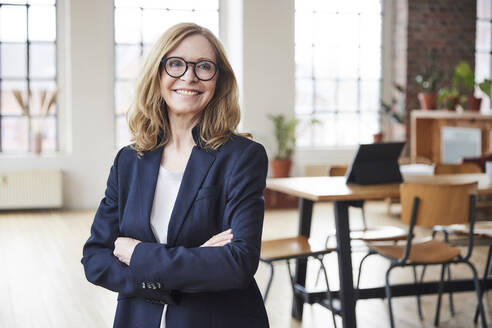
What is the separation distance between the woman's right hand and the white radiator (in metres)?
7.52

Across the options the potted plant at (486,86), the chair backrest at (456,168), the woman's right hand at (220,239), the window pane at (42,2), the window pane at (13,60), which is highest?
the window pane at (42,2)

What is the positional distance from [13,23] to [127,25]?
1483 millimetres

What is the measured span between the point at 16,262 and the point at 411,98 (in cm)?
615

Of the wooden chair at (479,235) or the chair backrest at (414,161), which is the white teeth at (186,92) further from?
the chair backrest at (414,161)

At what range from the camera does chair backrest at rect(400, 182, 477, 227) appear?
3.67m

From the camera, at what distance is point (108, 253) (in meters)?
1.77

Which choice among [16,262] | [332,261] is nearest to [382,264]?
[332,261]

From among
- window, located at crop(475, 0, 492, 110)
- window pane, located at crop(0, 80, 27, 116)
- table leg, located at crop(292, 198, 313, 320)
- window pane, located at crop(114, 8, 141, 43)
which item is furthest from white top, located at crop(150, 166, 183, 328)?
window, located at crop(475, 0, 492, 110)

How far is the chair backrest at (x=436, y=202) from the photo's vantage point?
3669 millimetres

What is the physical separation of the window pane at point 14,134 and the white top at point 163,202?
7858mm

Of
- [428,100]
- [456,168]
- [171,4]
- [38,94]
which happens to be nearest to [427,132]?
[428,100]

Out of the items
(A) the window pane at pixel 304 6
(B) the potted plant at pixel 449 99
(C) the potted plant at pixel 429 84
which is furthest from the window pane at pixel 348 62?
(B) the potted plant at pixel 449 99

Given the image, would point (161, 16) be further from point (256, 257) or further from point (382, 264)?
point (256, 257)

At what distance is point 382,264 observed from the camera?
5969 millimetres
